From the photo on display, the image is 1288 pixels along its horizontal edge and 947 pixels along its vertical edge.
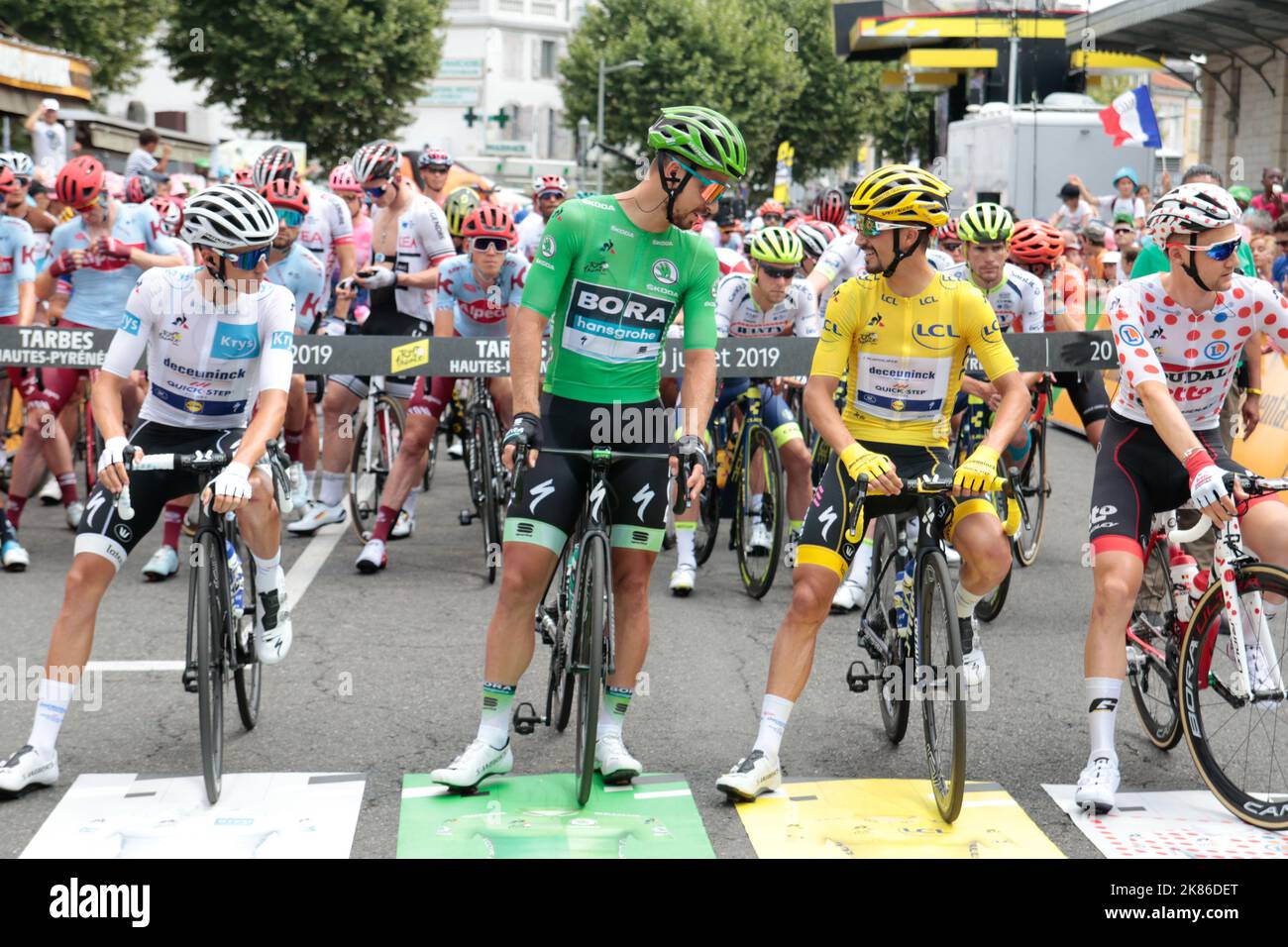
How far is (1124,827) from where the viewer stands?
17.6 feet

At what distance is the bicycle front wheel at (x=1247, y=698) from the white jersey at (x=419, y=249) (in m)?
6.09

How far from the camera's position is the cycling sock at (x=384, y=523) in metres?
9.72

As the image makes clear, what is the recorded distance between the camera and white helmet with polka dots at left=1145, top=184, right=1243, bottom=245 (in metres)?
5.64

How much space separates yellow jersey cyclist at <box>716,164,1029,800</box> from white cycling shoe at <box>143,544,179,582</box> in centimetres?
469

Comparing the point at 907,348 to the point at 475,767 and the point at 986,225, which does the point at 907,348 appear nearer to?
the point at 475,767

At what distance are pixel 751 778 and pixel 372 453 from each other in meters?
5.56

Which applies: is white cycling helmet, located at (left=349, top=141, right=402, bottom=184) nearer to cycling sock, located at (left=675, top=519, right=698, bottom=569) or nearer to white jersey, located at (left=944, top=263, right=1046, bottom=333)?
cycling sock, located at (left=675, top=519, right=698, bottom=569)

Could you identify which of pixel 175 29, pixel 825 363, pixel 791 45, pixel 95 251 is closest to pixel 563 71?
pixel 175 29

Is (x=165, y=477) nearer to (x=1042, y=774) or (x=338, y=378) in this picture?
(x=1042, y=774)

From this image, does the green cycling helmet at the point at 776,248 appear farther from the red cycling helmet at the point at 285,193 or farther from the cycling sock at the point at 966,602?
the cycling sock at the point at 966,602

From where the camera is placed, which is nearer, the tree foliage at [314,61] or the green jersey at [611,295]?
the green jersey at [611,295]

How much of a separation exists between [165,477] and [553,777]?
1.78m

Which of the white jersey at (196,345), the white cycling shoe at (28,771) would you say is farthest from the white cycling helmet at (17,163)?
the white cycling shoe at (28,771)

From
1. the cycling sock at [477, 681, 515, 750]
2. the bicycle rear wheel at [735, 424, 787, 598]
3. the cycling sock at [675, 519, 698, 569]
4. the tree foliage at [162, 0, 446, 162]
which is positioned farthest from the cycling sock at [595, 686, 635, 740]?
the tree foliage at [162, 0, 446, 162]
